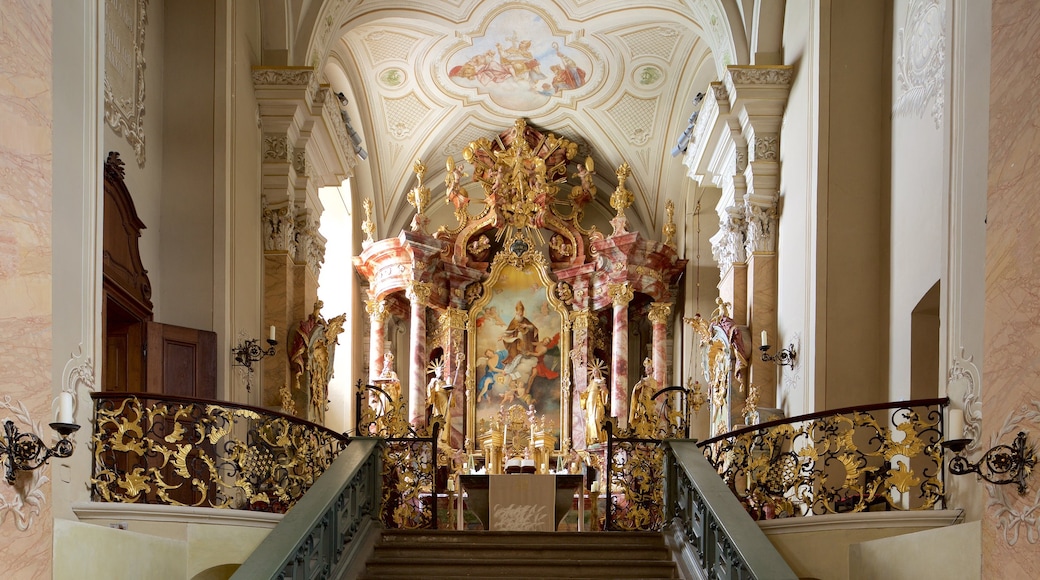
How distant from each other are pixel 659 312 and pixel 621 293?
79 cm

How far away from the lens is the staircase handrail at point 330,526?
7.09m

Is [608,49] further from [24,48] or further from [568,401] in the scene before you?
[24,48]

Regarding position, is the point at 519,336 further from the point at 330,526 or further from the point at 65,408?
the point at 65,408

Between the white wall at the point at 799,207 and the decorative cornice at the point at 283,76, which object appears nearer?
the white wall at the point at 799,207

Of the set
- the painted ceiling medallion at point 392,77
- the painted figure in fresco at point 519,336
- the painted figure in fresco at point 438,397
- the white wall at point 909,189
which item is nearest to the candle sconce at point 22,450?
the white wall at point 909,189

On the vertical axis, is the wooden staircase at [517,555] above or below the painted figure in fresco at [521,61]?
below

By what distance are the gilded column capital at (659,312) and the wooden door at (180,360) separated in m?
10.3

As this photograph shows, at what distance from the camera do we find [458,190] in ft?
72.2

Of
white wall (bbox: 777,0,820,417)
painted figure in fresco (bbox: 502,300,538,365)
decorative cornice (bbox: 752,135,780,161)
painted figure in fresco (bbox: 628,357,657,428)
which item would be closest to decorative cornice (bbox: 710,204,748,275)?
decorative cornice (bbox: 752,135,780,161)

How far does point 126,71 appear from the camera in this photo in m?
12.2

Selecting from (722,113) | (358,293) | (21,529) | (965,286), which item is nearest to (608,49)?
(722,113)

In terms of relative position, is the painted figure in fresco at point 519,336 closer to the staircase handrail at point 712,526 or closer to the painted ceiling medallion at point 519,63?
the painted ceiling medallion at point 519,63

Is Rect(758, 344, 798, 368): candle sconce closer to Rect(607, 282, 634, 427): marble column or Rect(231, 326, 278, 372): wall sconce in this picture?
Rect(231, 326, 278, 372): wall sconce

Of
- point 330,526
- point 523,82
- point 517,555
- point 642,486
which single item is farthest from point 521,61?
point 330,526
